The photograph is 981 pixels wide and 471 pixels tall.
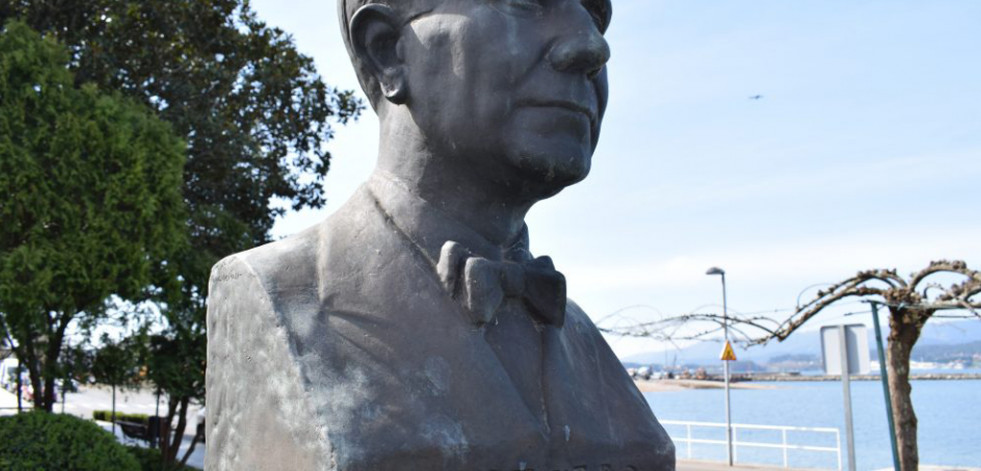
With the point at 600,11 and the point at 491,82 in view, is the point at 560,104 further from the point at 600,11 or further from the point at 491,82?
the point at 600,11

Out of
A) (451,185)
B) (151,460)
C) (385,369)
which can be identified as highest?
(451,185)

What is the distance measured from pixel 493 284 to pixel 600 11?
0.94m

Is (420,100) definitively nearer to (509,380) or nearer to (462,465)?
(509,380)

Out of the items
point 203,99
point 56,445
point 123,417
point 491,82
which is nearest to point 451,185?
point 491,82

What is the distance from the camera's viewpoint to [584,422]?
2449mm

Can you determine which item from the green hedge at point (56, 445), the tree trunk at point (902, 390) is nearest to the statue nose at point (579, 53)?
the green hedge at point (56, 445)

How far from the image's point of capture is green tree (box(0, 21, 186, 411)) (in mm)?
9812

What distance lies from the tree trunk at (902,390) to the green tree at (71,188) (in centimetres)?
773

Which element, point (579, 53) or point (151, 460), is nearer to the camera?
point (579, 53)

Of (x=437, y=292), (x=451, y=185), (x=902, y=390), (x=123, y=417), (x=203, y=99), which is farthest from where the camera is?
(x=123, y=417)

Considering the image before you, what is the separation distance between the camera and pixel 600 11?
109 inches

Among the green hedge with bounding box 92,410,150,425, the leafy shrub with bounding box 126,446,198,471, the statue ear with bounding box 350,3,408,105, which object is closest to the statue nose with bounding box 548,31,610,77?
the statue ear with bounding box 350,3,408,105

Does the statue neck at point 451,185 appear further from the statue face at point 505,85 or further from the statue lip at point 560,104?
the statue lip at point 560,104

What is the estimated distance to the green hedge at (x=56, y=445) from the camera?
27.9 feet
